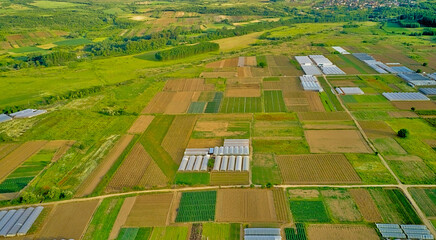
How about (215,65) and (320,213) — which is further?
(215,65)

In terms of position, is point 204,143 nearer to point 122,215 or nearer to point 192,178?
point 192,178

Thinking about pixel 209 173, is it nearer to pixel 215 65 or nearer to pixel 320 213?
pixel 320 213

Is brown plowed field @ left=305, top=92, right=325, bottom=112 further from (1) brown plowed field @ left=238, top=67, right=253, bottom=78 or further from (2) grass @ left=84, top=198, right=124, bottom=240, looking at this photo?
(2) grass @ left=84, top=198, right=124, bottom=240

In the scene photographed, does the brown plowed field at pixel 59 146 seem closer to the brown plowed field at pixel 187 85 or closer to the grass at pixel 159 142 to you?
the grass at pixel 159 142

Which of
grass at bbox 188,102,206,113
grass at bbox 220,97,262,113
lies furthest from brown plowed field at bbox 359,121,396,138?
grass at bbox 188,102,206,113

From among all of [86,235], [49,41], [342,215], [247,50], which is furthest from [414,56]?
[49,41]

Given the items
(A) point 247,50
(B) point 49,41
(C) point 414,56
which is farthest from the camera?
(B) point 49,41
